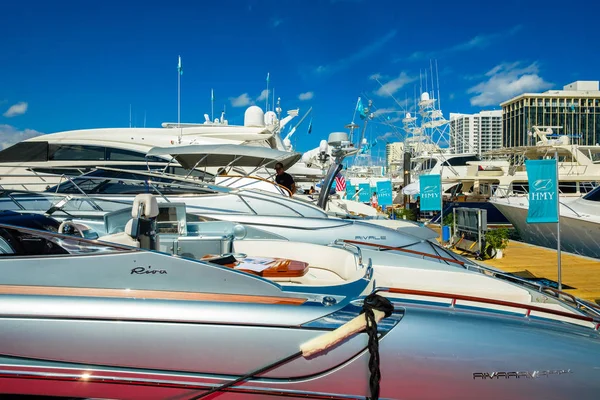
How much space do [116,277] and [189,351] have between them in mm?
545

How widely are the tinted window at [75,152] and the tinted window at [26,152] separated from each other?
8.2 inches

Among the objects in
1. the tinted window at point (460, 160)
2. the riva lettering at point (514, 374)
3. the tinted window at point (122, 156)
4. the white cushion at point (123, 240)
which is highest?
the tinted window at point (460, 160)

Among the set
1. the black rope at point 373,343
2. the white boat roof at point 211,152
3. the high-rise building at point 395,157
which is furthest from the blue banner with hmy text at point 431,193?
the high-rise building at point 395,157

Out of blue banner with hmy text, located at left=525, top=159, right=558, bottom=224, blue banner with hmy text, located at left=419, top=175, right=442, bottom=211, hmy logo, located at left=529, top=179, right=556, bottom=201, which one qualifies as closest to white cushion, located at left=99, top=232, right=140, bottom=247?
blue banner with hmy text, located at left=525, top=159, right=558, bottom=224

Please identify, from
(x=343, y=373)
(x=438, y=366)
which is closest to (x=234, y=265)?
(x=343, y=373)

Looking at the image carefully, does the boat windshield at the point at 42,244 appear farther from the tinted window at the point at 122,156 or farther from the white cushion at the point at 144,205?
the tinted window at the point at 122,156

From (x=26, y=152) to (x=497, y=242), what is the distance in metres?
12.8

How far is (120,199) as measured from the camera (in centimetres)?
648

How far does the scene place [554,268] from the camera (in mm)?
7195

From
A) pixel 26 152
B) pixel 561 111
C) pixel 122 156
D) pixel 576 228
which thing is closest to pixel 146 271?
pixel 576 228

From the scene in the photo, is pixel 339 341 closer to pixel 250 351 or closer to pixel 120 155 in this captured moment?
pixel 250 351

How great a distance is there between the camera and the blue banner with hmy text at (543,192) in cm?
598

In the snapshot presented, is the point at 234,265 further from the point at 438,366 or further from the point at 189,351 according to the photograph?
the point at 438,366

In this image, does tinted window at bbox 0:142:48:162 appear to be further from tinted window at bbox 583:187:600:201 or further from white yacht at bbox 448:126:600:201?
white yacht at bbox 448:126:600:201
